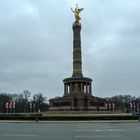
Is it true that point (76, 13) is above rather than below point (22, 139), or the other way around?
above

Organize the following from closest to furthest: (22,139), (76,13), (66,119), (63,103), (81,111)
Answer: (22,139)
(66,119)
(81,111)
(63,103)
(76,13)

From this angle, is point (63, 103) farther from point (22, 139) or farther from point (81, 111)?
point (22, 139)

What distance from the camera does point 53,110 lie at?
86.8 meters

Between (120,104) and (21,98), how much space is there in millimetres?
49554

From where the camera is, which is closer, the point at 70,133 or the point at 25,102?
the point at 70,133

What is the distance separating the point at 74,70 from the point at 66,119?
37563 millimetres

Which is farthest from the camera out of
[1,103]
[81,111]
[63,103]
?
[1,103]

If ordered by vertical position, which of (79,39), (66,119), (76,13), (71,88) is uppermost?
(76,13)

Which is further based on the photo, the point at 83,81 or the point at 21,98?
the point at 21,98

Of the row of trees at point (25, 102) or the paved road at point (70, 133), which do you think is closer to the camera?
the paved road at point (70, 133)

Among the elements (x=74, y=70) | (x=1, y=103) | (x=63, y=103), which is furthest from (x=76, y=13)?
(x=1, y=103)

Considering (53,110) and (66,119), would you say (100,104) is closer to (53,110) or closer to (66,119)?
(53,110)

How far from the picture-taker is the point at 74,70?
89562 millimetres

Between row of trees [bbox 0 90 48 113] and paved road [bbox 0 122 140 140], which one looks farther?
row of trees [bbox 0 90 48 113]
